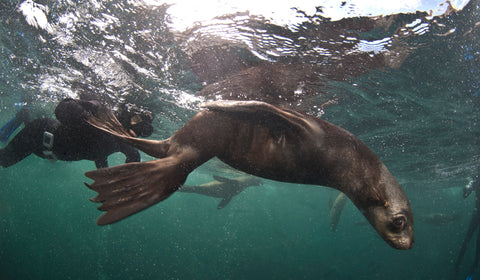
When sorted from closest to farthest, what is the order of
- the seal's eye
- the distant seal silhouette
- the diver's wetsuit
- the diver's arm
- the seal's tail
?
the seal's tail, the distant seal silhouette, the seal's eye, the diver's arm, the diver's wetsuit

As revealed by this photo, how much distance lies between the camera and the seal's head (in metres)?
1.98

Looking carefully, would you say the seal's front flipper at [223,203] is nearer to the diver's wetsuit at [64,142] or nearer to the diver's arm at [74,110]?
the diver's wetsuit at [64,142]

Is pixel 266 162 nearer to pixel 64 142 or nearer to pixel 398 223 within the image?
pixel 398 223

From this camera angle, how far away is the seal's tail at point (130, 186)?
1.75m

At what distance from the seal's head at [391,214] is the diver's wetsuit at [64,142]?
4051mm

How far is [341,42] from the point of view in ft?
17.0

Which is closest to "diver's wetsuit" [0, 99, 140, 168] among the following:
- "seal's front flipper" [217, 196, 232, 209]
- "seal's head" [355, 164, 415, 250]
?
"seal's head" [355, 164, 415, 250]

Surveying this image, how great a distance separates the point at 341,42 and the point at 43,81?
39.3 ft

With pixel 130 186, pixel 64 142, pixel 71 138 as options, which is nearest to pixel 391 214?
pixel 130 186

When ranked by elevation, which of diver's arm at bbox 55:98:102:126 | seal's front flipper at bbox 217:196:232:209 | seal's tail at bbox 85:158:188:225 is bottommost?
seal's front flipper at bbox 217:196:232:209

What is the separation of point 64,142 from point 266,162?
405cm

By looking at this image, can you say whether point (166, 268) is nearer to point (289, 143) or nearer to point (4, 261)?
point (4, 261)

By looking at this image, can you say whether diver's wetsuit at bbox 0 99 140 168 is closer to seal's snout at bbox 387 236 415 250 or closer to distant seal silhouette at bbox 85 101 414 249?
distant seal silhouette at bbox 85 101 414 249

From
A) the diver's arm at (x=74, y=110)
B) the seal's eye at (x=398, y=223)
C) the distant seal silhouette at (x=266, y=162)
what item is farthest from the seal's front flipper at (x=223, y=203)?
the seal's eye at (x=398, y=223)
